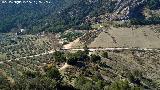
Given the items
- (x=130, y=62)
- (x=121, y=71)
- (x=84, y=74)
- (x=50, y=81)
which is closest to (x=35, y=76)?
(x=50, y=81)

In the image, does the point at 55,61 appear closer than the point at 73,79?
No

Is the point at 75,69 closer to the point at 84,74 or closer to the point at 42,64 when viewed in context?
the point at 84,74

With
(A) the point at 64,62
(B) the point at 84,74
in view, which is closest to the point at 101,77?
(B) the point at 84,74

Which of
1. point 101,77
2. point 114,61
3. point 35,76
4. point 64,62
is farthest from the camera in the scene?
point 114,61

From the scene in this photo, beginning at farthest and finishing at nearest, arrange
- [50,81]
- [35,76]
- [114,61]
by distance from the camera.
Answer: [114,61] < [35,76] < [50,81]

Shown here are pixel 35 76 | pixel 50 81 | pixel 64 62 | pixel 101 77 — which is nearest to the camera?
pixel 50 81

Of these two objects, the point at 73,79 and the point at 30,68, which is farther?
the point at 30,68

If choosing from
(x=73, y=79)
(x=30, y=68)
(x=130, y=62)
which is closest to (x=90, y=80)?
(x=73, y=79)

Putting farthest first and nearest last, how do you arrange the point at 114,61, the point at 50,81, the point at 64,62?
the point at 114,61
the point at 64,62
the point at 50,81

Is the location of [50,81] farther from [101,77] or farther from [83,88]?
[101,77]
